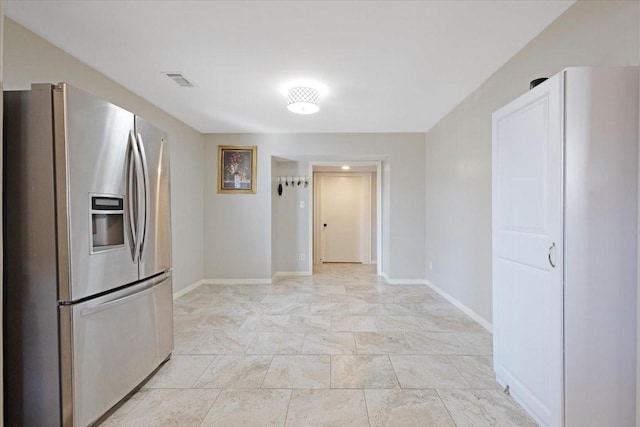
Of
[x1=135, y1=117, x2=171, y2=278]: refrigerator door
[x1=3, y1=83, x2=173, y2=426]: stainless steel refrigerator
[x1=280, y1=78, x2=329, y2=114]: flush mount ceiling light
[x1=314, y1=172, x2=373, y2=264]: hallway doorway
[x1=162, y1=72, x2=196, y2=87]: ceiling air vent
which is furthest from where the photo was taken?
[x1=314, y1=172, x2=373, y2=264]: hallway doorway

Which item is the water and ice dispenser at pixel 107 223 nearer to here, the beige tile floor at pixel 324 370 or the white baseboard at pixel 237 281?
the beige tile floor at pixel 324 370

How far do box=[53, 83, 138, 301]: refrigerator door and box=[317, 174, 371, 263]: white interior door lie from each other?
5342 millimetres

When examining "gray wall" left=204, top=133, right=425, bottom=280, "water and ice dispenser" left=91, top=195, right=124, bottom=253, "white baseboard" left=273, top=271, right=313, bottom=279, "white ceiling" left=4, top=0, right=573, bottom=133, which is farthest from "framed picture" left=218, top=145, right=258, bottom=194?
"water and ice dispenser" left=91, top=195, right=124, bottom=253

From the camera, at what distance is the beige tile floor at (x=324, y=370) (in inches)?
68.8

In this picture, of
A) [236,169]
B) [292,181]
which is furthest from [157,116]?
[292,181]

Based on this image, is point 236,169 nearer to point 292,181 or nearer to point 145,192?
point 292,181

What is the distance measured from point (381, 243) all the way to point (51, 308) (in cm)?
469

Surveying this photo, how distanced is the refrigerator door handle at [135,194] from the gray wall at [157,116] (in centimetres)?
100

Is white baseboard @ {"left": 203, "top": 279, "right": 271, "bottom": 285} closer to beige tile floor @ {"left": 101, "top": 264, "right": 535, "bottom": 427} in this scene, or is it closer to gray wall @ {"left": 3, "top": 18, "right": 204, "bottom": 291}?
gray wall @ {"left": 3, "top": 18, "right": 204, "bottom": 291}

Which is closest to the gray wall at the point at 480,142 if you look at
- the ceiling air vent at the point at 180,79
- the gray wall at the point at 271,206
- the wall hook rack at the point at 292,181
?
the gray wall at the point at 271,206

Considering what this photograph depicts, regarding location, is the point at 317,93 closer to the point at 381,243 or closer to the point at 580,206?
the point at 580,206

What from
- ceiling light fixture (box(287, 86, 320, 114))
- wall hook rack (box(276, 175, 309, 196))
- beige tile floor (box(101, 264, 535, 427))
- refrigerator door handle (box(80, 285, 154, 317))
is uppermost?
ceiling light fixture (box(287, 86, 320, 114))

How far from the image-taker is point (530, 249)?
1.63m

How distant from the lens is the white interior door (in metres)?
7.02
